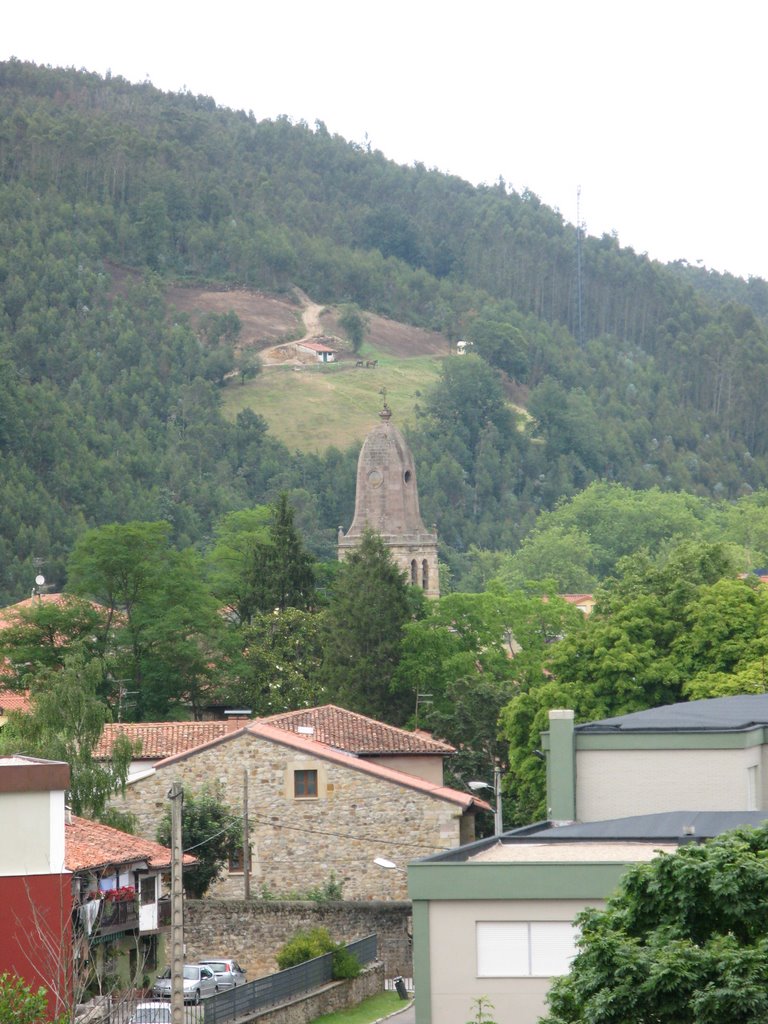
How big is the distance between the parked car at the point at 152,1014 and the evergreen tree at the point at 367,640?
37.5 metres

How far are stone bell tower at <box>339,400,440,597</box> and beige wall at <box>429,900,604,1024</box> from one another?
8379cm

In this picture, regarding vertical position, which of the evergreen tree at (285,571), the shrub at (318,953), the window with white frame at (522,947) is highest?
the evergreen tree at (285,571)

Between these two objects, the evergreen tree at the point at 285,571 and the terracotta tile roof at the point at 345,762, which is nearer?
the terracotta tile roof at the point at 345,762

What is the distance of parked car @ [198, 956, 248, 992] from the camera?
1499 inches

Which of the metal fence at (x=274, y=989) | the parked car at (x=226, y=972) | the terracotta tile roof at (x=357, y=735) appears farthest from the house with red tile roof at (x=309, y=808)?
the parked car at (x=226, y=972)

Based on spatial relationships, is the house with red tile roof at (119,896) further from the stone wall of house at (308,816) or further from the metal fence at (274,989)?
the stone wall of house at (308,816)

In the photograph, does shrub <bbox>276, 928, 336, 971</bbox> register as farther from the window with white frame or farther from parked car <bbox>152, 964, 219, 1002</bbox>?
the window with white frame

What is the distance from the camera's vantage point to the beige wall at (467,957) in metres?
27.2

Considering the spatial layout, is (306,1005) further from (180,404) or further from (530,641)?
(180,404)

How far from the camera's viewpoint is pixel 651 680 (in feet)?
181

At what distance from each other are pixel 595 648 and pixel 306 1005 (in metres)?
22.6

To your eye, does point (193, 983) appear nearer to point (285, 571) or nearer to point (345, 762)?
point (345, 762)

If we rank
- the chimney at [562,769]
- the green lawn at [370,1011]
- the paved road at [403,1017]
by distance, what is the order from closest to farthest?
the paved road at [403,1017] < the chimney at [562,769] < the green lawn at [370,1011]

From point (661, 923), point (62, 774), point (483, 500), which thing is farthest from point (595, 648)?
point (483, 500)
